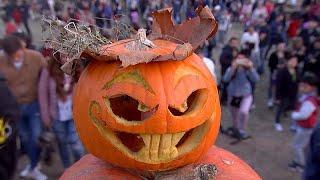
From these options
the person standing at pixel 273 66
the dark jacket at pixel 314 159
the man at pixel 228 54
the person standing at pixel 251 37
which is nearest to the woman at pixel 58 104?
the dark jacket at pixel 314 159

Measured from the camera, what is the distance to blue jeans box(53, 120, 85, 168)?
466cm

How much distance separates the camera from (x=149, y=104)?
6.70 ft

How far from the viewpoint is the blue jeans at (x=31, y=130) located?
183 inches

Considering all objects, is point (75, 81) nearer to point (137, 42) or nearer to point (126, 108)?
point (126, 108)

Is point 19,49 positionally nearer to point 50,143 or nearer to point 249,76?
point 50,143

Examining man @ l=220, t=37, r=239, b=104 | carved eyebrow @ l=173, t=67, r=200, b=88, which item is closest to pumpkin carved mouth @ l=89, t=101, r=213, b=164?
carved eyebrow @ l=173, t=67, r=200, b=88

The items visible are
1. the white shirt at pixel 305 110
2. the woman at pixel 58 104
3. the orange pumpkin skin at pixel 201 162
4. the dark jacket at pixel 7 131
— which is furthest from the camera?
the white shirt at pixel 305 110

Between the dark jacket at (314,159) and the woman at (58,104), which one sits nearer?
the dark jacket at (314,159)

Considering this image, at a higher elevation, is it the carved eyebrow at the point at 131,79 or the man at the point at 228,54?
the carved eyebrow at the point at 131,79

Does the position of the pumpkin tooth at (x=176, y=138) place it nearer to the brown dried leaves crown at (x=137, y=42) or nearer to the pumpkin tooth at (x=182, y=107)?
the pumpkin tooth at (x=182, y=107)

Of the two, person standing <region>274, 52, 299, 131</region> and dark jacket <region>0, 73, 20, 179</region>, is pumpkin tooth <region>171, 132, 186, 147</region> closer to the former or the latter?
dark jacket <region>0, 73, 20, 179</region>

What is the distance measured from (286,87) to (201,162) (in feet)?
14.7

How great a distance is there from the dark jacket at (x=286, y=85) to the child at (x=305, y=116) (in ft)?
4.31

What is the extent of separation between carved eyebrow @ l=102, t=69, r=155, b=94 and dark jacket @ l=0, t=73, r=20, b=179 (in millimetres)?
910
